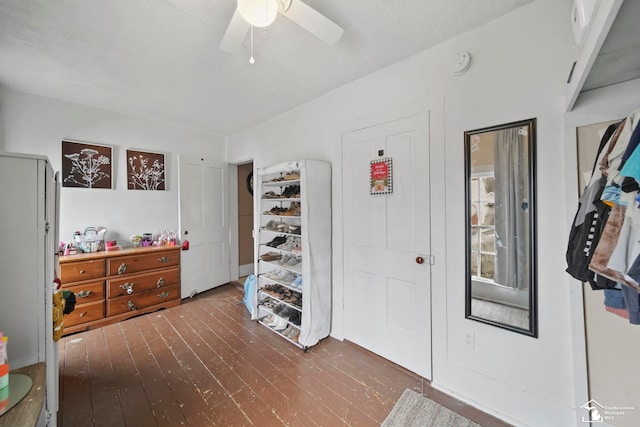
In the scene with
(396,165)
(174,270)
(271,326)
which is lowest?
(271,326)

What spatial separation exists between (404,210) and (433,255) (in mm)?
405

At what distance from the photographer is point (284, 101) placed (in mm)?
2721

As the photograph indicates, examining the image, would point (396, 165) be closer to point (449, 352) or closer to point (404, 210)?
point (404, 210)

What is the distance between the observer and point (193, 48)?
180 centimetres

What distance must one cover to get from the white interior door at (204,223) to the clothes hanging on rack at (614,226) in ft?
12.6

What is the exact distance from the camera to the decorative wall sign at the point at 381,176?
2012 mm

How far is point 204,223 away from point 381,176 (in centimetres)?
286

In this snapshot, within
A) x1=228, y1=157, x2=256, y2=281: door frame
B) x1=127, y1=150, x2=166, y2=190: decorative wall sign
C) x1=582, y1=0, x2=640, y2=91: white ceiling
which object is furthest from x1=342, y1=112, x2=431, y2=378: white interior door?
x1=127, y1=150, x2=166, y2=190: decorative wall sign

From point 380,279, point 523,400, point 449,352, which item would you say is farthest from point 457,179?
point 523,400

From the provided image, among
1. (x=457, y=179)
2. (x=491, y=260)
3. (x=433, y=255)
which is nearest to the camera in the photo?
(x=491, y=260)

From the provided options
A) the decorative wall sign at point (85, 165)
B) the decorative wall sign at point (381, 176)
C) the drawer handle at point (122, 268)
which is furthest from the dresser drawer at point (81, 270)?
the decorative wall sign at point (381, 176)

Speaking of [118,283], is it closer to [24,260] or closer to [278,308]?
[278,308]

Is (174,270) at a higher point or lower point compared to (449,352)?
higher

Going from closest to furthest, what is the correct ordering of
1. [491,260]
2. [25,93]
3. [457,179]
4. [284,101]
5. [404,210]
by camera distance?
[491,260]
[457,179]
[404,210]
[25,93]
[284,101]
